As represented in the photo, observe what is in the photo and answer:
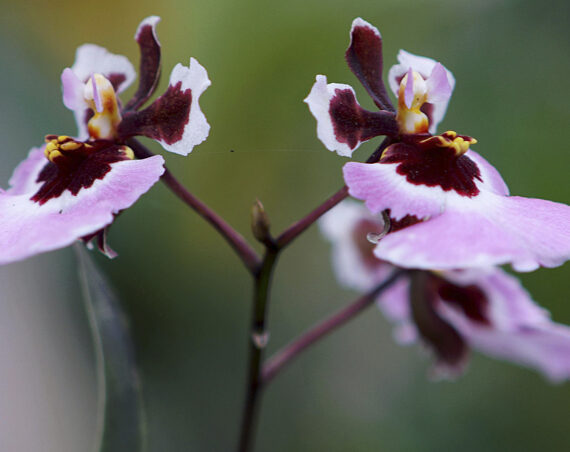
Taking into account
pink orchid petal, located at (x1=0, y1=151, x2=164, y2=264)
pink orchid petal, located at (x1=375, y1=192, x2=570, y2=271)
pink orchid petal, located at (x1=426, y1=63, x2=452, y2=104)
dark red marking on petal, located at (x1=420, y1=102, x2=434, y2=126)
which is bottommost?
pink orchid petal, located at (x1=375, y1=192, x2=570, y2=271)

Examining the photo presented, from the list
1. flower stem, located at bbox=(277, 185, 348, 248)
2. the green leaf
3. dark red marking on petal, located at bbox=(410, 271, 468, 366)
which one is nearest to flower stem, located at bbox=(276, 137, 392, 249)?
flower stem, located at bbox=(277, 185, 348, 248)

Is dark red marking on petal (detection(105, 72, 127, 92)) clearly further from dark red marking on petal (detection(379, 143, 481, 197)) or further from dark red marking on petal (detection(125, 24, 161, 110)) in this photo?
dark red marking on petal (detection(379, 143, 481, 197))

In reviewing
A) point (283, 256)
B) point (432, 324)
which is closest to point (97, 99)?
point (432, 324)

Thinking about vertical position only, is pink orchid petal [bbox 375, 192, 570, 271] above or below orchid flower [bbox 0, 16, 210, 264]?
below

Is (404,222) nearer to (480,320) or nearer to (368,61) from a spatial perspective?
(368,61)

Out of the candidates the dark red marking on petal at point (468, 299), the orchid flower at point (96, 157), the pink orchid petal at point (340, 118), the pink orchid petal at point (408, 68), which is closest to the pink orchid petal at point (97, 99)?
the orchid flower at point (96, 157)

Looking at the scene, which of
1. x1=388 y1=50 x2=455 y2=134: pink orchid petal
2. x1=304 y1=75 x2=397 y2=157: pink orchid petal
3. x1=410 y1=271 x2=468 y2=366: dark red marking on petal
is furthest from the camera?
x1=410 y1=271 x2=468 y2=366: dark red marking on petal

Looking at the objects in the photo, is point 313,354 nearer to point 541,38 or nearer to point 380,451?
point 380,451
